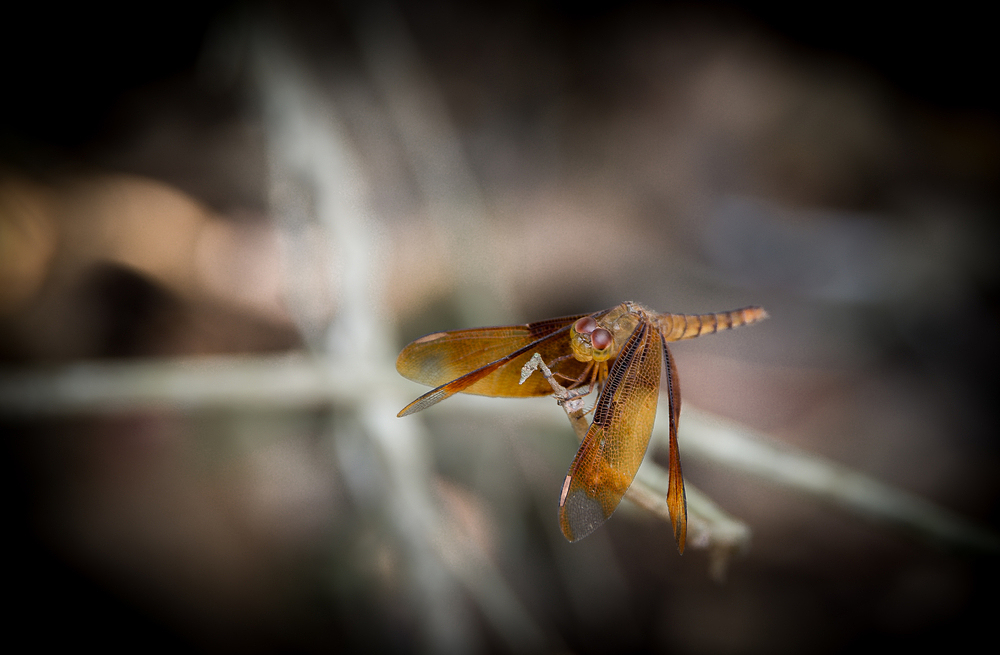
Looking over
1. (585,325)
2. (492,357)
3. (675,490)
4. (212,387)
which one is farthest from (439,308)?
(675,490)

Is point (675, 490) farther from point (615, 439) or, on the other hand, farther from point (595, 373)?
point (595, 373)

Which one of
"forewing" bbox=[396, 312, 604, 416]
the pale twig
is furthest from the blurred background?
"forewing" bbox=[396, 312, 604, 416]

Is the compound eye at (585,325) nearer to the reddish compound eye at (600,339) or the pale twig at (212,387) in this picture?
the reddish compound eye at (600,339)

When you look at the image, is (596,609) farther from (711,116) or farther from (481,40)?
(481,40)

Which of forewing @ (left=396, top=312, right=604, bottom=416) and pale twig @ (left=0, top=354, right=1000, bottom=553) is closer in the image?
forewing @ (left=396, top=312, right=604, bottom=416)

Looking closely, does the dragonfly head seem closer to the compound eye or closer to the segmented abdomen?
the compound eye

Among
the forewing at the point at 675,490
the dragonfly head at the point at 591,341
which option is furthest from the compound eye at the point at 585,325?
the forewing at the point at 675,490

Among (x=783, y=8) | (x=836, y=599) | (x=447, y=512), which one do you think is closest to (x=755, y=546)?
(x=836, y=599)
